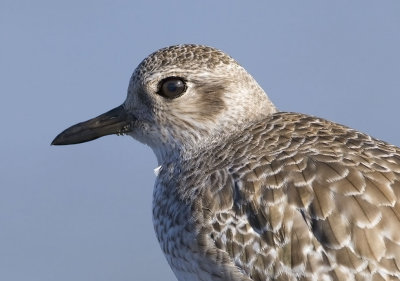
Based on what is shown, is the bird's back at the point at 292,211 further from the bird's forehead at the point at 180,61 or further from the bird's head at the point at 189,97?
the bird's forehead at the point at 180,61

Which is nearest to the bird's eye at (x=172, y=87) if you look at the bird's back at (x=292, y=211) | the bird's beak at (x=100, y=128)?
the bird's beak at (x=100, y=128)

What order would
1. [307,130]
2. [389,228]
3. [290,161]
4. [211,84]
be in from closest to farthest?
[389,228], [290,161], [307,130], [211,84]

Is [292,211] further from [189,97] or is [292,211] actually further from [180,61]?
[180,61]

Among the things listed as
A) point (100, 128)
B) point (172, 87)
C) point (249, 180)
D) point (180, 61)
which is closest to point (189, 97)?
point (172, 87)

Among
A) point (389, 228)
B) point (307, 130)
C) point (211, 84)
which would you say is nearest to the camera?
point (389, 228)

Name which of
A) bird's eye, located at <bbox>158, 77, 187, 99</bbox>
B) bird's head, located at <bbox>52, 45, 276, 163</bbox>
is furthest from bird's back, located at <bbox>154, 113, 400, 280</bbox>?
bird's eye, located at <bbox>158, 77, 187, 99</bbox>

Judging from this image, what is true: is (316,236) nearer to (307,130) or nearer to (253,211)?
(253,211)

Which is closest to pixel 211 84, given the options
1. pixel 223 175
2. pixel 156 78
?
pixel 156 78
